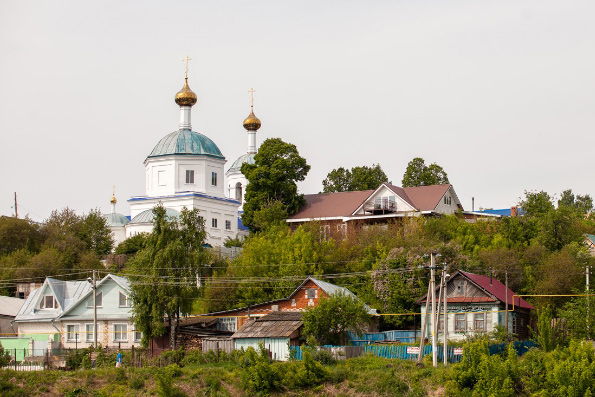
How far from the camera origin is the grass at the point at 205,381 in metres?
38.5

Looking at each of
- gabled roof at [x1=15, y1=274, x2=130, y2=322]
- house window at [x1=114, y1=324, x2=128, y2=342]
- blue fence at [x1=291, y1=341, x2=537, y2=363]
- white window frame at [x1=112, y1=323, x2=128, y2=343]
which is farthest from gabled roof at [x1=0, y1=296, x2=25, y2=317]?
blue fence at [x1=291, y1=341, x2=537, y2=363]

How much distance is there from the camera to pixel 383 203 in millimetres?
72812

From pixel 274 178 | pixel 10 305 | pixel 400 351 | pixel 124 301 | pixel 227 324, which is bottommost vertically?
pixel 400 351

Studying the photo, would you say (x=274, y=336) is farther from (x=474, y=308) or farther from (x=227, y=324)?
(x=474, y=308)

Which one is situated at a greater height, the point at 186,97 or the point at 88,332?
the point at 186,97

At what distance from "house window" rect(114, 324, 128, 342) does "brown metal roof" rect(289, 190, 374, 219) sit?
78.7ft

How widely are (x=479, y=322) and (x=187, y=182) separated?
35957mm

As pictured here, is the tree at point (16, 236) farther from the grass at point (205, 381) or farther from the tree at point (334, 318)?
the tree at point (334, 318)

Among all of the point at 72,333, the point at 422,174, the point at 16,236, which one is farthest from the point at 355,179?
the point at 72,333

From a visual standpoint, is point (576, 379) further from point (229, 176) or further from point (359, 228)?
point (229, 176)

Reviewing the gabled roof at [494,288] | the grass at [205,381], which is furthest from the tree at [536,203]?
the grass at [205,381]

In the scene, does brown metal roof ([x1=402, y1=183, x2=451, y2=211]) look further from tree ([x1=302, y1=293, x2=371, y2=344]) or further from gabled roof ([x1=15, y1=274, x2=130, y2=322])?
tree ([x1=302, y1=293, x2=371, y2=344])

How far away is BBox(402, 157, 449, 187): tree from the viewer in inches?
3329

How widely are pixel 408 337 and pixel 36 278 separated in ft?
82.6
